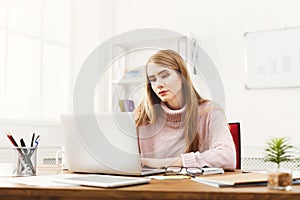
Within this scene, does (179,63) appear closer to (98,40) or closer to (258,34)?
(258,34)

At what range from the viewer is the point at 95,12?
134 inches

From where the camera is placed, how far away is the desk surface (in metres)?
0.81

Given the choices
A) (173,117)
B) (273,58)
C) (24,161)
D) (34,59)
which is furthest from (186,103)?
(34,59)

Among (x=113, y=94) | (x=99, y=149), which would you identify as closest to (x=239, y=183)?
(x=99, y=149)

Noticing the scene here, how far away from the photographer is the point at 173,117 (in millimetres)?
1699

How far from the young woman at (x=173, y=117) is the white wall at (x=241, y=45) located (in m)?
1.27

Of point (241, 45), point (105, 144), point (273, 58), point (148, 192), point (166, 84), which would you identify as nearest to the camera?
point (148, 192)

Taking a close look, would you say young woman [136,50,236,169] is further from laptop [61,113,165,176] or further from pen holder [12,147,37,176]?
pen holder [12,147,37,176]

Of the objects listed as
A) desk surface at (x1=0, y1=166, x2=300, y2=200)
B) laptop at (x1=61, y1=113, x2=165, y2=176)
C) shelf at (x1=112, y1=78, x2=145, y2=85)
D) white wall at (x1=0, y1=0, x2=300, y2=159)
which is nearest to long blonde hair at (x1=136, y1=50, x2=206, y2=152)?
laptop at (x1=61, y1=113, x2=165, y2=176)

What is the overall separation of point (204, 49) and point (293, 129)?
847 mm

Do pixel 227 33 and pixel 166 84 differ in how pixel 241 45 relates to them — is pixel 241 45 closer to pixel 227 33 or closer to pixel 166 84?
pixel 227 33

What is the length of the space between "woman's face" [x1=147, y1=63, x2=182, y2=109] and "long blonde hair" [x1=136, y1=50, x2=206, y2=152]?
2 centimetres

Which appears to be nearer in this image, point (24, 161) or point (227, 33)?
point (24, 161)

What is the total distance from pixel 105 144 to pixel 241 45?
2.03 meters
